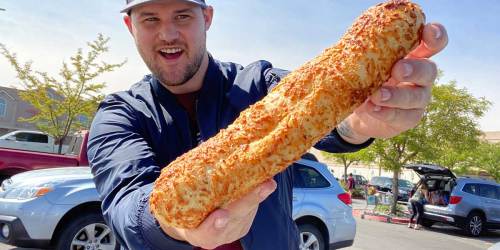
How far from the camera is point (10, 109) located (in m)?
47.0

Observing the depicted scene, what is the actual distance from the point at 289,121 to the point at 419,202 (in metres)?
16.9

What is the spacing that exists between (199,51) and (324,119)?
0.95 meters

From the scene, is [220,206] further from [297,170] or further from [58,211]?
[297,170]

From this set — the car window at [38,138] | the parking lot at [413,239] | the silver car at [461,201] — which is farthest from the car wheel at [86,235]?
the car window at [38,138]

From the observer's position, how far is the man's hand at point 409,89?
5.46 ft

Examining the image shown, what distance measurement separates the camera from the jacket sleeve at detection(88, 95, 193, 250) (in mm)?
1644

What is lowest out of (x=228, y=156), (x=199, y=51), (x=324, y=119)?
(x=228, y=156)

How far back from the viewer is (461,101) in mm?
19922

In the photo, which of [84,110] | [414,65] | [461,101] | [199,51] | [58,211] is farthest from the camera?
[84,110]

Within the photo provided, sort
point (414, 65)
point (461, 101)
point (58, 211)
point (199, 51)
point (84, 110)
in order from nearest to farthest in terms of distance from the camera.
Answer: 1. point (414, 65)
2. point (199, 51)
3. point (58, 211)
4. point (461, 101)
5. point (84, 110)

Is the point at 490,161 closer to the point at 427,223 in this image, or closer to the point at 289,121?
the point at 427,223

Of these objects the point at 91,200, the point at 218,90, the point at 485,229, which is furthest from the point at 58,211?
the point at 485,229

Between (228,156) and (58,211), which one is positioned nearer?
(228,156)

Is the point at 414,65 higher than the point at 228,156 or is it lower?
higher
